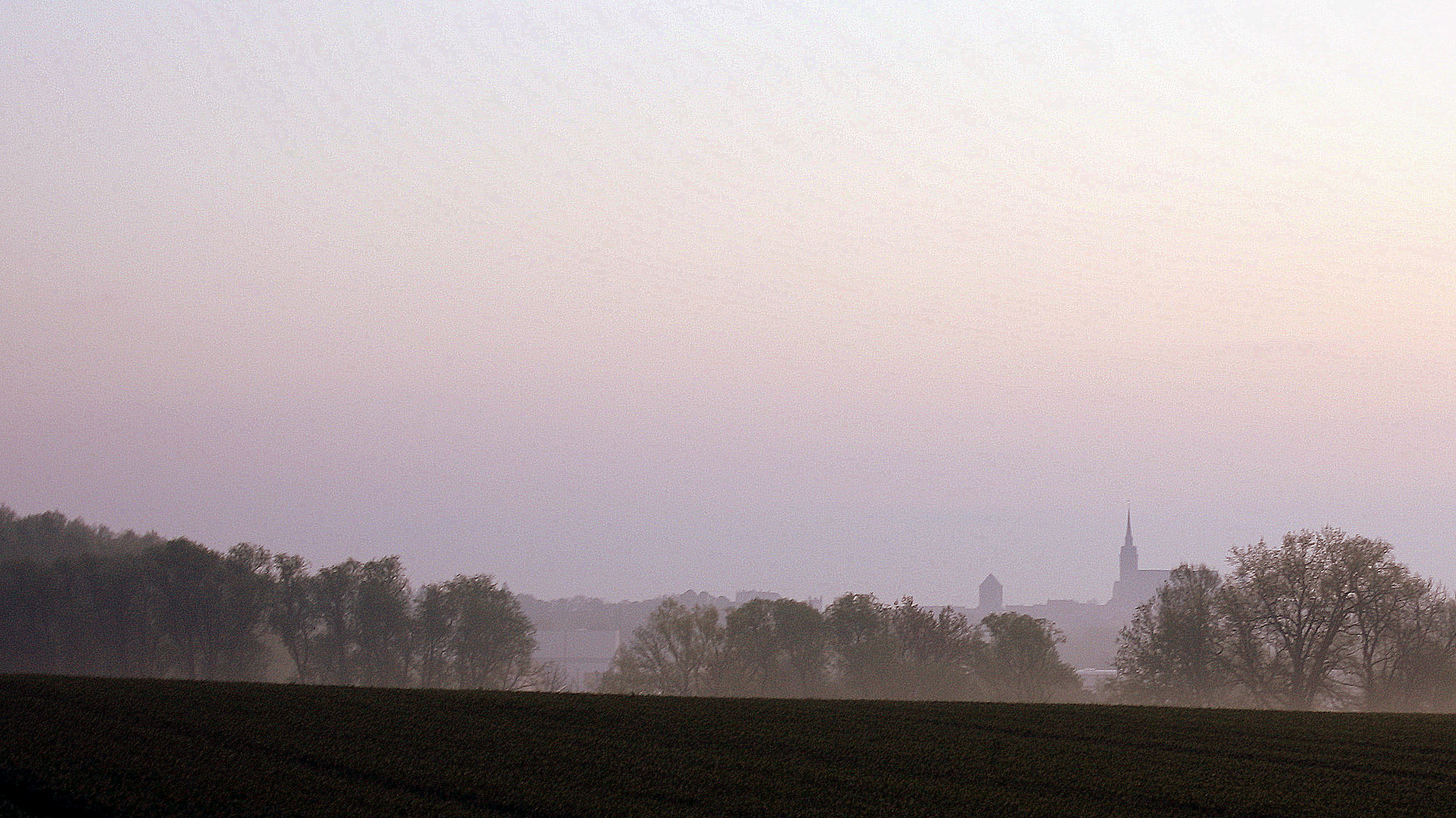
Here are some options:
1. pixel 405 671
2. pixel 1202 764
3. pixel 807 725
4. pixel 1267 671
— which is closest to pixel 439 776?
pixel 807 725

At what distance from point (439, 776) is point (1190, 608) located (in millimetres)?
58369

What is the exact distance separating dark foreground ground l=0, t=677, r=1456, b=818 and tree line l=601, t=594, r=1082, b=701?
45095 mm

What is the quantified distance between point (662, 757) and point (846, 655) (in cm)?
5681

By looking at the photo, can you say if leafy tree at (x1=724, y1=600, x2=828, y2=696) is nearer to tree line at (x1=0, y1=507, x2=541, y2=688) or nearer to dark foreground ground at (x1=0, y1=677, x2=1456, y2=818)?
tree line at (x1=0, y1=507, x2=541, y2=688)

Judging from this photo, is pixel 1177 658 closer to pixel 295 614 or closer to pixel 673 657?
pixel 673 657

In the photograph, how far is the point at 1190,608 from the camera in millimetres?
66562

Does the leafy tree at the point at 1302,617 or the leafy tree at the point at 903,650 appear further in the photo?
the leafy tree at the point at 903,650

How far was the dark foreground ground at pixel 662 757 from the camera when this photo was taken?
60.4 ft

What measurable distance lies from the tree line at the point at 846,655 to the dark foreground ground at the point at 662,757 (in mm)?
45095

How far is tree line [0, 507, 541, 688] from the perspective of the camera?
256 ft

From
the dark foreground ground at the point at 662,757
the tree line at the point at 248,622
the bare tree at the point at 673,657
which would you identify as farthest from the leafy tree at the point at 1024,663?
the dark foreground ground at the point at 662,757

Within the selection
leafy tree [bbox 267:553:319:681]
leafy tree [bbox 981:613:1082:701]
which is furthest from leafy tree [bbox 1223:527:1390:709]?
leafy tree [bbox 267:553:319:681]

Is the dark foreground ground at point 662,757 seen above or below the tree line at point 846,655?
above

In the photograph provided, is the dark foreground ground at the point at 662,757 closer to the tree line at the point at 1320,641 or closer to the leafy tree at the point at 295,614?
the tree line at the point at 1320,641
